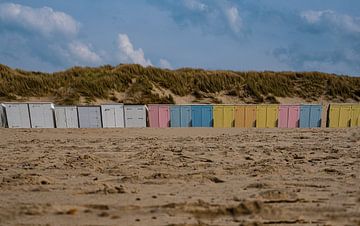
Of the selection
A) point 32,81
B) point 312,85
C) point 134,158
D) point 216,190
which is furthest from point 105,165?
point 312,85

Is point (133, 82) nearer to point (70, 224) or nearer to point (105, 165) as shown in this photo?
point (105, 165)

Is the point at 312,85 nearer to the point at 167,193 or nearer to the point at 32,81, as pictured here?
the point at 32,81

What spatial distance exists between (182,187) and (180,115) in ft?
42.5

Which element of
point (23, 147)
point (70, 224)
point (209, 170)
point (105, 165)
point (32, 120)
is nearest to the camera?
point (70, 224)

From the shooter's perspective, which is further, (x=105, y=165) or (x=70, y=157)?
(x=70, y=157)

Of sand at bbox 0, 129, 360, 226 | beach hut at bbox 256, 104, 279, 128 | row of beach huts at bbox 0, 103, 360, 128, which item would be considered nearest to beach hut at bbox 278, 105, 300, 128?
row of beach huts at bbox 0, 103, 360, 128

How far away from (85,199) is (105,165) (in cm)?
284

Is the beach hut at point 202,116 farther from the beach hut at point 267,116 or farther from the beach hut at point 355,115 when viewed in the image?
the beach hut at point 355,115

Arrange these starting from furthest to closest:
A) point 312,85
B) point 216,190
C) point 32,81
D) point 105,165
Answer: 1. point 312,85
2. point 32,81
3. point 105,165
4. point 216,190

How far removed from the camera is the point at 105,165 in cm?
805

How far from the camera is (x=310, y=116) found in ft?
63.7

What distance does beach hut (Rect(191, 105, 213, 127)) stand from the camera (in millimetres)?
18875

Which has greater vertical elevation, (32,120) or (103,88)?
(103,88)

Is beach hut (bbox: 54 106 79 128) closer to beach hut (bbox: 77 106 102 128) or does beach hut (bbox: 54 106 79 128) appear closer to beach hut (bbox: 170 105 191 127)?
beach hut (bbox: 77 106 102 128)
